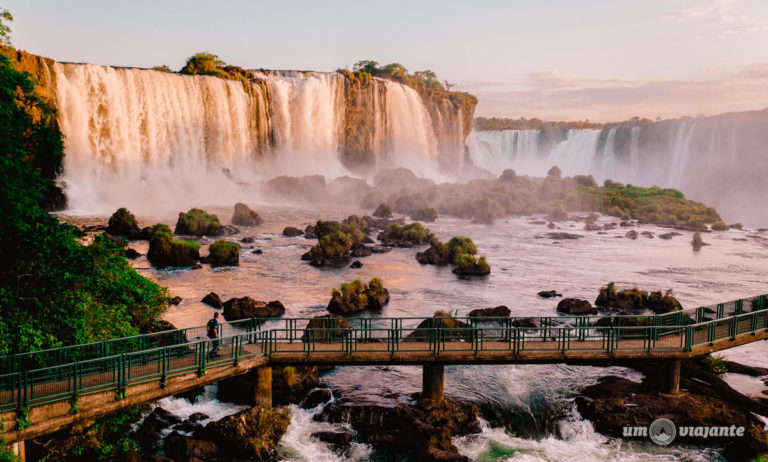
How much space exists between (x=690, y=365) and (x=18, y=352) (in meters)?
19.7

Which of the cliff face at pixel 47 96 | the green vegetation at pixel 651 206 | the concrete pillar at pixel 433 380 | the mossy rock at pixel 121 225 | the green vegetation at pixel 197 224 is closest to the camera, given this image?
the concrete pillar at pixel 433 380

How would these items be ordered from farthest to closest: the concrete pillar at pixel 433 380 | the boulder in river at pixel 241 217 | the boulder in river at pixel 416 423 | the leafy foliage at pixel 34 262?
Result: the boulder in river at pixel 241 217, the concrete pillar at pixel 433 380, the boulder in river at pixel 416 423, the leafy foliage at pixel 34 262

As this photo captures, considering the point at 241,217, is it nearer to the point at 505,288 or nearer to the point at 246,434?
the point at 505,288

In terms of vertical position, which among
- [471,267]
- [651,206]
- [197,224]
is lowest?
[471,267]

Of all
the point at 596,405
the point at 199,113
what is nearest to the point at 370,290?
the point at 596,405

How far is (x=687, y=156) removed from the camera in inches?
4269

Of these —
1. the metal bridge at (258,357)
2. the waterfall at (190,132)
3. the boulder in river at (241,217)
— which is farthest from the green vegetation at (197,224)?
the metal bridge at (258,357)

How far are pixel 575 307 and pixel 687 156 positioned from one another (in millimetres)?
90234

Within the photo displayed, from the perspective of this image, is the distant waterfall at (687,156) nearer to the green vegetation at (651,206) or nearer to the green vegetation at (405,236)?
the green vegetation at (651,206)

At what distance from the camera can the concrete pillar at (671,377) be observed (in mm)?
18734

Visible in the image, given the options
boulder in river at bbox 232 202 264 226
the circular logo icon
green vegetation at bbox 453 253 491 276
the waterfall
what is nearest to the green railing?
Answer: the circular logo icon

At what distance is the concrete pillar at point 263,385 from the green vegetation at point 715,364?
49.6 feet

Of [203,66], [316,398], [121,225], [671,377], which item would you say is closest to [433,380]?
[316,398]

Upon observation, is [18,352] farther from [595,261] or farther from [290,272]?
[595,261]
